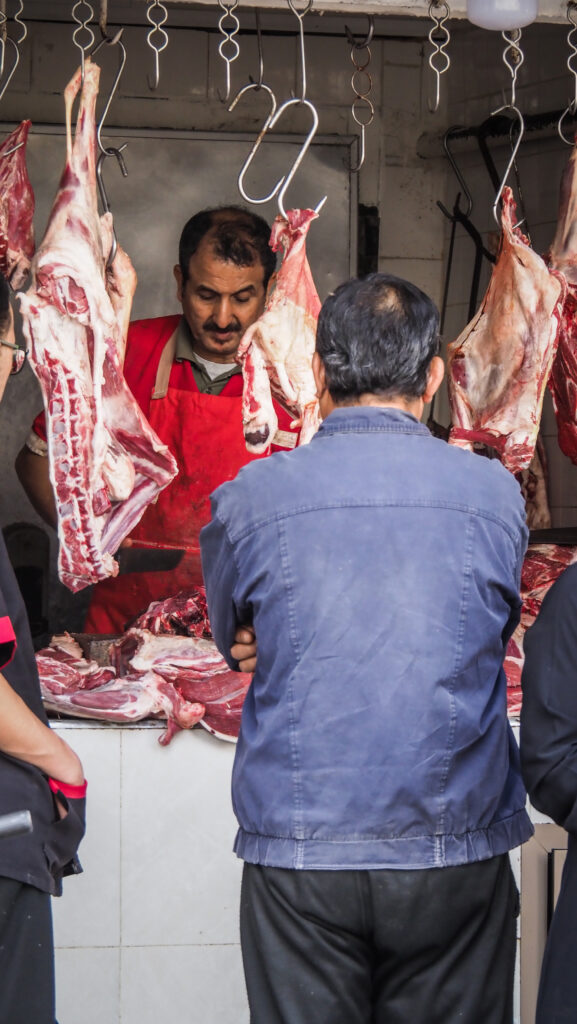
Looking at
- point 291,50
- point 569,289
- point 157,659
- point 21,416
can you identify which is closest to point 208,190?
point 291,50

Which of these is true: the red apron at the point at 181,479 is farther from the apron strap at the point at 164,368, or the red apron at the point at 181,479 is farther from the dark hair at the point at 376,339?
the dark hair at the point at 376,339

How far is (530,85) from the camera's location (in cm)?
546

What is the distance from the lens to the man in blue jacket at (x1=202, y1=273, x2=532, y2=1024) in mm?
2037

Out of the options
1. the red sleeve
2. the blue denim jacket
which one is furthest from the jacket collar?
the red sleeve

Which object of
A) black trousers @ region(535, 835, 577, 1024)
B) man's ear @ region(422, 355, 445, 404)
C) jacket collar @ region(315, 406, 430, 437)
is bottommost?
black trousers @ region(535, 835, 577, 1024)

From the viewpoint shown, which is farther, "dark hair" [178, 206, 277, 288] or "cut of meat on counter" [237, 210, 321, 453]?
"dark hair" [178, 206, 277, 288]

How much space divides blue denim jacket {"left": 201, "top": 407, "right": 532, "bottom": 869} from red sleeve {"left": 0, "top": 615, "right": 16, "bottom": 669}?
0.40 m

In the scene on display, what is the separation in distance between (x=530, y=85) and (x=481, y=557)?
396cm

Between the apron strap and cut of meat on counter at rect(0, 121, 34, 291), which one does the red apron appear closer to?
the apron strap

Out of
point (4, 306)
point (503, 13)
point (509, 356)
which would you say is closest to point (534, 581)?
point (509, 356)

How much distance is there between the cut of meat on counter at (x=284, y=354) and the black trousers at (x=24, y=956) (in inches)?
57.9

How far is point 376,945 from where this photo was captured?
2086 millimetres

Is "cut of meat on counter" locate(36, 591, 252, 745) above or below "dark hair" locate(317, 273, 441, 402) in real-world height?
below

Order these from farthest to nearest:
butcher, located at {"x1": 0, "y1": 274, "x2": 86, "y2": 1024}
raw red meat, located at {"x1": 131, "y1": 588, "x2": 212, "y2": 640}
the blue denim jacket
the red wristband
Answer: raw red meat, located at {"x1": 131, "y1": 588, "x2": 212, "y2": 640} < the red wristband < butcher, located at {"x1": 0, "y1": 274, "x2": 86, "y2": 1024} < the blue denim jacket
